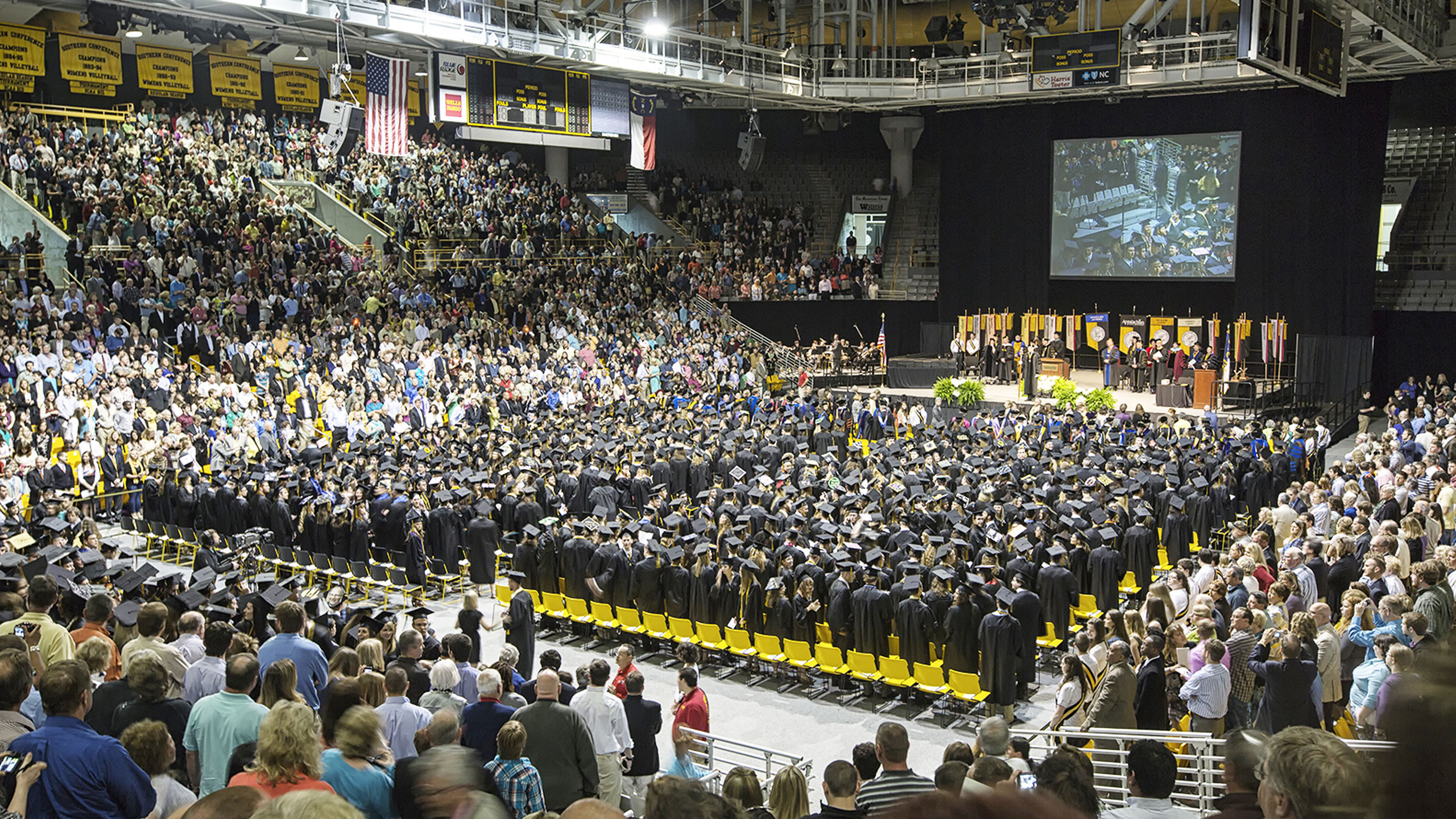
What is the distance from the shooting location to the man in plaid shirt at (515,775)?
5055 mm

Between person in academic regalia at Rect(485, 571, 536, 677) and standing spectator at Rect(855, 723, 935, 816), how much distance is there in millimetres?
5837

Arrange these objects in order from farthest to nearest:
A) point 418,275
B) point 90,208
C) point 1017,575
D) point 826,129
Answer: point 826,129 < point 418,275 < point 90,208 < point 1017,575

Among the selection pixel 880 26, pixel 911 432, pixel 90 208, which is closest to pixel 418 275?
pixel 90 208

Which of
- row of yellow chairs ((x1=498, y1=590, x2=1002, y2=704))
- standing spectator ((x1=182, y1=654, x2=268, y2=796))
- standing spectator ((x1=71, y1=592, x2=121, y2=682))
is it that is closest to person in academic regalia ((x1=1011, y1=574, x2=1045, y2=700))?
row of yellow chairs ((x1=498, y1=590, x2=1002, y2=704))

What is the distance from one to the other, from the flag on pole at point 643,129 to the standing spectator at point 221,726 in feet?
71.0

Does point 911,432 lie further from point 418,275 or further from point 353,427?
point 418,275

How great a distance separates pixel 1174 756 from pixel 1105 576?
7.02m

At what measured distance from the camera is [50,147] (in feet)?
82.6

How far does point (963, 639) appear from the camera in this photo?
10320 mm

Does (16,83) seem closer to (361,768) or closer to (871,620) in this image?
(871,620)

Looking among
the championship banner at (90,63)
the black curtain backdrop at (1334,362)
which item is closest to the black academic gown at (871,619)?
the black curtain backdrop at (1334,362)

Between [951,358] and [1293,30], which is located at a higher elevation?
[1293,30]

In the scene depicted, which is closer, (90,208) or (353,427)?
(353,427)

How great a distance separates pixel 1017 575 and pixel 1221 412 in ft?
51.0
